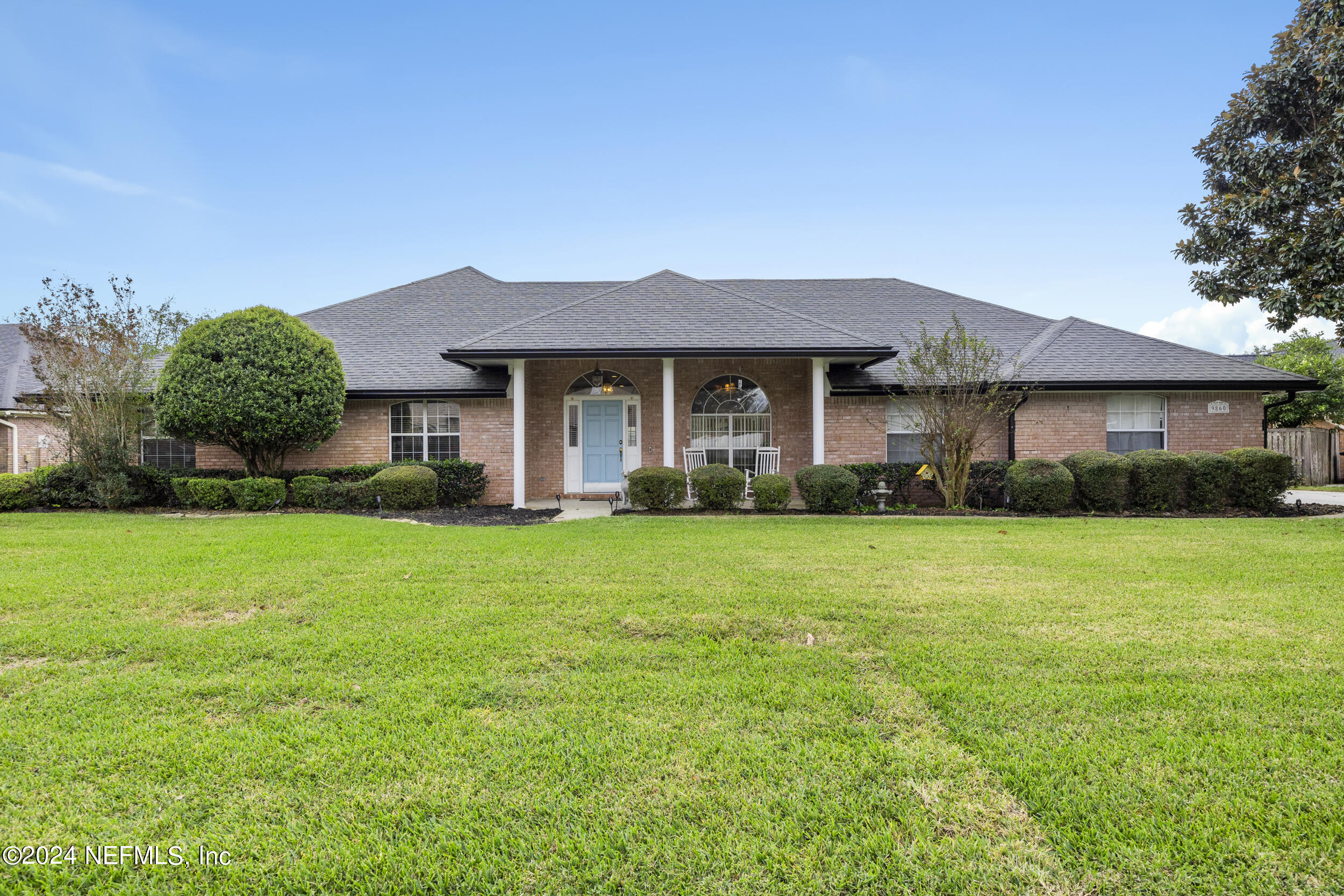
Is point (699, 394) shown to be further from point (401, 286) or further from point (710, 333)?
point (401, 286)

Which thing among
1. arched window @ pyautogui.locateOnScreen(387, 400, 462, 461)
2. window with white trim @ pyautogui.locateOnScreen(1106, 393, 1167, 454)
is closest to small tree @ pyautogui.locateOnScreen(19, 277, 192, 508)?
arched window @ pyautogui.locateOnScreen(387, 400, 462, 461)

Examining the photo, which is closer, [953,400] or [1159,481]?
[1159,481]

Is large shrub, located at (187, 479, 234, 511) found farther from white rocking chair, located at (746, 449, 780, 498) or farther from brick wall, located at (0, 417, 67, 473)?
white rocking chair, located at (746, 449, 780, 498)

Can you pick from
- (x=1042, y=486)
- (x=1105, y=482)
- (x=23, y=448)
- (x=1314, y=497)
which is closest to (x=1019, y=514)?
(x=1042, y=486)

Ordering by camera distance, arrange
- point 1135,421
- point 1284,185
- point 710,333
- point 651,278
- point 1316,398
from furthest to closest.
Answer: point 1316,398
point 651,278
point 1135,421
point 710,333
point 1284,185

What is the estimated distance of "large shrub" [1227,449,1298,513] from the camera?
37.3ft

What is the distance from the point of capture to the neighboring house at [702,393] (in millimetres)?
13141

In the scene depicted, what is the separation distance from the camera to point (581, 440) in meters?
15.3

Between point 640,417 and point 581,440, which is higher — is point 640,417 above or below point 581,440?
above

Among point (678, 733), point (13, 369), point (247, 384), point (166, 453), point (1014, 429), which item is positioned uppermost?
point (13, 369)

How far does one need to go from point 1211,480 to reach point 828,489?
277 inches

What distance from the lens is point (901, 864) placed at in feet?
6.30

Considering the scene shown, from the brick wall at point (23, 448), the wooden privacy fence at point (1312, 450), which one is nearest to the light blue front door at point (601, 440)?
the brick wall at point (23, 448)

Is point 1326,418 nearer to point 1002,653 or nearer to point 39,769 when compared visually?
point 1002,653
